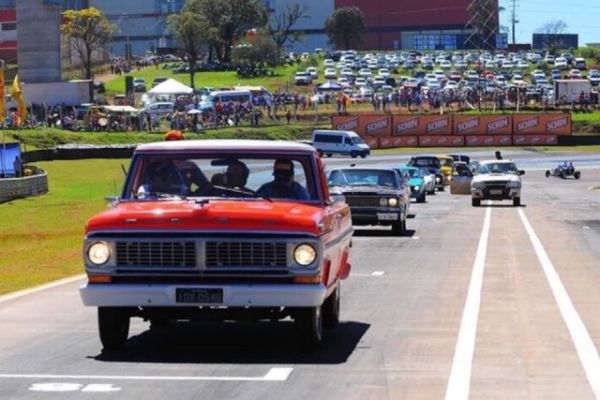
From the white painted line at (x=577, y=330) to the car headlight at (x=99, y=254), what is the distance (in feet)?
13.2

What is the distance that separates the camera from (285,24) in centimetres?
18250

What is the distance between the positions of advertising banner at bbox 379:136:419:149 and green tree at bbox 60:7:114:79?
108 ft

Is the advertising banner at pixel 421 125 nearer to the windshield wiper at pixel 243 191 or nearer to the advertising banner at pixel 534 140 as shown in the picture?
the advertising banner at pixel 534 140

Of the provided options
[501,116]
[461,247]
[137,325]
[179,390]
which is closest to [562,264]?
[461,247]

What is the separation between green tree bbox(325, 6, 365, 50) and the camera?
17500 centimetres

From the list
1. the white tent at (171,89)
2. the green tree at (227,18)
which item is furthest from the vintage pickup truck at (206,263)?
the green tree at (227,18)

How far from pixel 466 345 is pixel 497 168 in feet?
121

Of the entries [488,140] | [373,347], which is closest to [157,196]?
[373,347]

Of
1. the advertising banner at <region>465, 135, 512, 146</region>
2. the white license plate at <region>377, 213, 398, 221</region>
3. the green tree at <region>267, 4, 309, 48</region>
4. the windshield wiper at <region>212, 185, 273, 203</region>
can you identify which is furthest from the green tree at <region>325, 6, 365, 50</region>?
the windshield wiper at <region>212, 185, 273, 203</region>

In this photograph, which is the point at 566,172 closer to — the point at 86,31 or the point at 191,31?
the point at 191,31

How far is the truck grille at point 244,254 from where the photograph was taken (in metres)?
11.5

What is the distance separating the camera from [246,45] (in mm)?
137750

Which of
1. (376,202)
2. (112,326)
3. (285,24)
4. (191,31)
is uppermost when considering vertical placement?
(285,24)

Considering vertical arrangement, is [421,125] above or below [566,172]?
above
